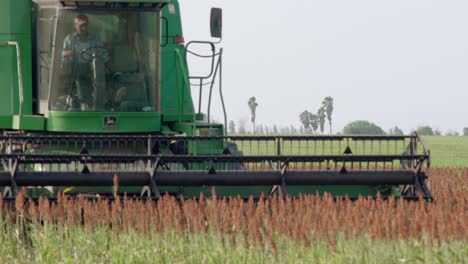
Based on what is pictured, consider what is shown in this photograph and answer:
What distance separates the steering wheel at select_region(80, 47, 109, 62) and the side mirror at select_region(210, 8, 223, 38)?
1070 mm

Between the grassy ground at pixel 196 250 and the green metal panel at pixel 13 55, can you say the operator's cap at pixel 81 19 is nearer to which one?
the green metal panel at pixel 13 55

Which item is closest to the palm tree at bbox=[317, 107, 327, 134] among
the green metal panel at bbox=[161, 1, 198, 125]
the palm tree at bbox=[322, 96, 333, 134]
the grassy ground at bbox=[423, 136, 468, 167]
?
the palm tree at bbox=[322, 96, 333, 134]

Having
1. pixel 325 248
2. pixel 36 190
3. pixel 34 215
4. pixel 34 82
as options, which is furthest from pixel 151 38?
pixel 325 248

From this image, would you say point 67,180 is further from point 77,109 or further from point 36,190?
point 77,109

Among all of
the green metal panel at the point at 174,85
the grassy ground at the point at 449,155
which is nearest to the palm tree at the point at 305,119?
the grassy ground at the point at 449,155

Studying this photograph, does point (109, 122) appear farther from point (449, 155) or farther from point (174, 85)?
point (449, 155)

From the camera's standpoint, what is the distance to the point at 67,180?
7461mm

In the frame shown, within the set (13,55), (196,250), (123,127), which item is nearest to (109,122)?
(123,127)

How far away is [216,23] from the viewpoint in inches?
360

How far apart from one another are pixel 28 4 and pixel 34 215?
369cm

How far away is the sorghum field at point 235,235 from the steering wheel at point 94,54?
6.76 feet

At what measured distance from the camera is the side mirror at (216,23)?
9125mm

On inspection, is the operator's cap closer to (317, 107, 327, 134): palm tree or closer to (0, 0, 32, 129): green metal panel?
(0, 0, 32, 129): green metal panel

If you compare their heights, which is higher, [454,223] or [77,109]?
[77,109]
